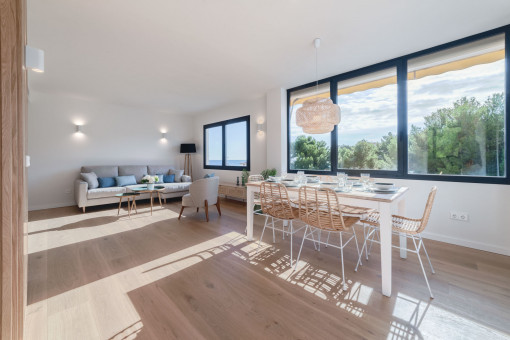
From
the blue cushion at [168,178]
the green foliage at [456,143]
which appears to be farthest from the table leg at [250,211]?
the blue cushion at [168,178]

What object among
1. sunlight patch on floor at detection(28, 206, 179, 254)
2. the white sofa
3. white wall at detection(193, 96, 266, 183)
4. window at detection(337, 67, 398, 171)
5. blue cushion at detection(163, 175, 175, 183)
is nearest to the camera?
sunlight patch on floor at detection(28, 206, 179, 254)

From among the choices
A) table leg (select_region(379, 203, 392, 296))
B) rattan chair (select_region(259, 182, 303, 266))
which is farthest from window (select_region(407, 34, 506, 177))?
rattan chair (select_region(259, 182, 303, 266))

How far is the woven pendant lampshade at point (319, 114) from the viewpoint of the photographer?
278 centimetres

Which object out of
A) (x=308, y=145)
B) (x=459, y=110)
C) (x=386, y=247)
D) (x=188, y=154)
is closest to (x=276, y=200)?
(x=386, y=247)

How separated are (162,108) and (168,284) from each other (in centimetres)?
559

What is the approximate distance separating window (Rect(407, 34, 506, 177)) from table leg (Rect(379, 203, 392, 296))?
6.09ft

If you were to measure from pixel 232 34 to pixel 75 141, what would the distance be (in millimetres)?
5096

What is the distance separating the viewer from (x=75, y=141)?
5395mm

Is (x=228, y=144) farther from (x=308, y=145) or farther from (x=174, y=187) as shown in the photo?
(x=308, y=145)

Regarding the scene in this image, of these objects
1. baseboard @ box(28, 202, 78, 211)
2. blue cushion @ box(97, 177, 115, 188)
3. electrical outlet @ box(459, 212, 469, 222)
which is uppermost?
blue cushion @ box(97, 177, 115, 188)

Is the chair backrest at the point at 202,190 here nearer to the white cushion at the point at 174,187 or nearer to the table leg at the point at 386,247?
the white cushion at the point at 174,187

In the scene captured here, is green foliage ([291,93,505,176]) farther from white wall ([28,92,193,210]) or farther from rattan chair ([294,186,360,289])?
white wall ([28,92,193,210])

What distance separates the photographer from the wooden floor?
4.82ft

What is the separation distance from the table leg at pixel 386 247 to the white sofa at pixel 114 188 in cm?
471
